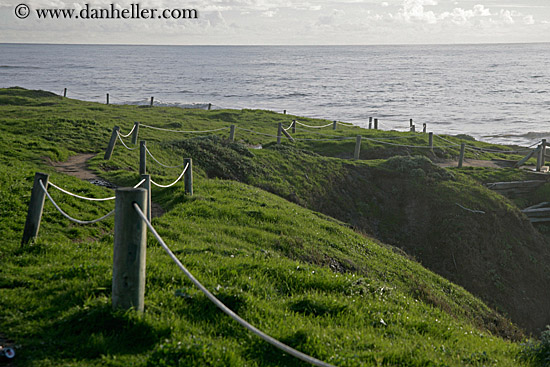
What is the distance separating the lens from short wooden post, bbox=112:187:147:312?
488cm

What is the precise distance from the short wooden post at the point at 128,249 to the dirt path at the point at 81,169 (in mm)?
8034

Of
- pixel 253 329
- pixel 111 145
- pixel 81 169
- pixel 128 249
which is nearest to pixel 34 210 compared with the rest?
pixel 128 249

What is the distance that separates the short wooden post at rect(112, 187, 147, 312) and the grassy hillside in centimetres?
20

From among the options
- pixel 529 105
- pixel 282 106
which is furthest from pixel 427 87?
pixel 282 106

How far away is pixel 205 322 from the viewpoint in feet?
18.1

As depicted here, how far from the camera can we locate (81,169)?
1658 centimetres

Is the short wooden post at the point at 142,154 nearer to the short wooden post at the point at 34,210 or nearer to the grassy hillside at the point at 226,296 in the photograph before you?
the grassy hillside at the point at 226,296

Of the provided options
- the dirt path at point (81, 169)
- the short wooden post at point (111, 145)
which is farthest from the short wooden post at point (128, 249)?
the short wooden post at point (111, 145)

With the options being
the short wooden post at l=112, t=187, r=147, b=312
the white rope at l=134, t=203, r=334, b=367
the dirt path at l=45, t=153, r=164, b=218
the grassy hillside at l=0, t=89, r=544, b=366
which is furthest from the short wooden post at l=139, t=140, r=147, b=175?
the white rope at l=134, t=203, r=334, b=367

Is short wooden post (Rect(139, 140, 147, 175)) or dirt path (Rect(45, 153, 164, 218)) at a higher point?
short wooden post (Rect(139, 140, 147, 175))

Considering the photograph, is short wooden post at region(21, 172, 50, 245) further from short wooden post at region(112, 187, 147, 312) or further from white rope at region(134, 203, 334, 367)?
white rope at region(134, 203, 334, 367)

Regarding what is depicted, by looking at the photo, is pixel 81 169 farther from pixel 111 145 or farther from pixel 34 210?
pixel 34 210

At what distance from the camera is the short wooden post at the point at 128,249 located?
4.88 meters

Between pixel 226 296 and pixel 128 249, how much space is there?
5.24 ft
